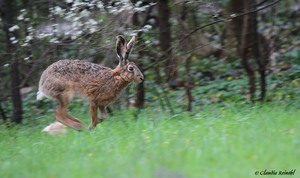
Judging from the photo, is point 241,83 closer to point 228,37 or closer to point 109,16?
point 228,37

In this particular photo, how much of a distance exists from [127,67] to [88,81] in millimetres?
843

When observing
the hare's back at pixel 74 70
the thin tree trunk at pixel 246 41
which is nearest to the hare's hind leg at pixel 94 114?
the hare's back at pixel 74 70

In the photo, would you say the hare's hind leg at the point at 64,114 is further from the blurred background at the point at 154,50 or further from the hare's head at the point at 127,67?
the hare's head at the point at 127,67

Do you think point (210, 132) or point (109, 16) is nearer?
Result: point (210, 132)

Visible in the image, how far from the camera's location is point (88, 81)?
38.1 feet

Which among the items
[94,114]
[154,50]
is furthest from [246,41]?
[94,114]

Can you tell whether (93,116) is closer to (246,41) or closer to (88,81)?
(88,81)

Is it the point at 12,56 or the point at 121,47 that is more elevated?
the point at 121,47

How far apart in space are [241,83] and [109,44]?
3975mm

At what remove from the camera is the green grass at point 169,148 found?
22.7ft

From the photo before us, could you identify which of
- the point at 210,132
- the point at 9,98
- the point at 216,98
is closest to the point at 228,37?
the point at 216,98

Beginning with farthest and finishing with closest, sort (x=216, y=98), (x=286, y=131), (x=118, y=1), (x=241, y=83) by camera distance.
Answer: (x=241, y=83) < (x=216, y=98) < (x=118, y=1) < (x=286, y=131)

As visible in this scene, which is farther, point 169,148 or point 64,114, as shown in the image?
point 64,114

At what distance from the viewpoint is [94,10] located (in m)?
12.8
